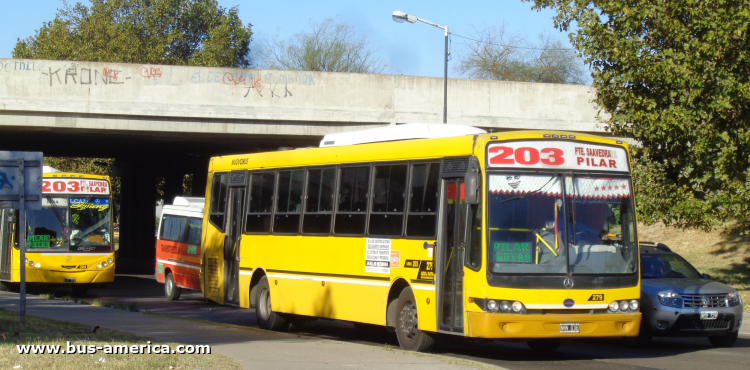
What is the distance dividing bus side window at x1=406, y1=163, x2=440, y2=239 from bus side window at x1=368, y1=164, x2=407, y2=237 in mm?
229

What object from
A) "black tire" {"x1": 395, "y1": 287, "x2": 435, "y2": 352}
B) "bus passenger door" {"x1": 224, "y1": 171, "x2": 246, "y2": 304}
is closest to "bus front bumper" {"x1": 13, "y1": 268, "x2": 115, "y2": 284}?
"bus passenger door" {"x1": 224, "y1": 171, "x2": 246, "y2": 304}

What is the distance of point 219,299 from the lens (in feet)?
59.0

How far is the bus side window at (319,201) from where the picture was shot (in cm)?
1430

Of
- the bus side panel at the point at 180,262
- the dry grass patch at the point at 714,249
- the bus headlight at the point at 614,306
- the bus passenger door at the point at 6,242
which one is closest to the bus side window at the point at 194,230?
the bus side panel at the point at 180,262

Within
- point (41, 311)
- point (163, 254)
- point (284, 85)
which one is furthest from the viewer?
point (284, 85)

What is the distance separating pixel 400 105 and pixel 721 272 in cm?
1165

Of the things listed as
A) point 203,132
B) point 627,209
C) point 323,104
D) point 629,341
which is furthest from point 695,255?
point 627,209

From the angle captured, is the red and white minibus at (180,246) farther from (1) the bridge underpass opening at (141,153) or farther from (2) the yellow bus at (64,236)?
(1) the bridge underpass opening at (141,153)

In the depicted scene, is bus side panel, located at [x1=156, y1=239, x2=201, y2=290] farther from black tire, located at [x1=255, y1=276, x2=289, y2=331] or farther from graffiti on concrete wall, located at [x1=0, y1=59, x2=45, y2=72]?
graffiti on concrete wall, located at [x1=0, y1=59, x2=45, y2=72]

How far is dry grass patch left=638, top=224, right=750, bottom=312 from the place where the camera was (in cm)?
2895

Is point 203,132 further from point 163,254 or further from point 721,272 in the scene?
point 721,272

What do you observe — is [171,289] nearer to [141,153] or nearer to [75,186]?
[75,186]

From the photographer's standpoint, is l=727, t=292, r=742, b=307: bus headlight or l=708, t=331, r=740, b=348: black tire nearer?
l=727, t=292, r=742, b=307: bus headlight

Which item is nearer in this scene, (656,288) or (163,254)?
(656,288)
